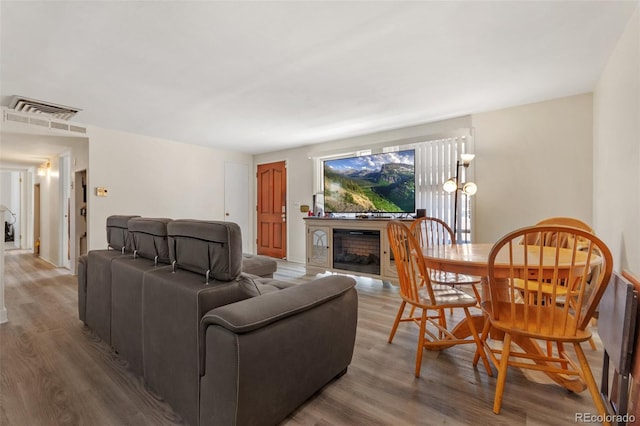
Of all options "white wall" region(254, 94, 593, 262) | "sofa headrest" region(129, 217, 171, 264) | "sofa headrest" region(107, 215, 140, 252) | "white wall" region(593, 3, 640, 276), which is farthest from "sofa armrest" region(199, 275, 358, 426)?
"white wall" region(254, 94, 593, 262)

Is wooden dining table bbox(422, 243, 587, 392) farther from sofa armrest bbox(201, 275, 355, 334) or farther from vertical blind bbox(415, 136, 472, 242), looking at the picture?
vertical blind bbox(415, 136, 472, 242)

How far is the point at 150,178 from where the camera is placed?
490 cm

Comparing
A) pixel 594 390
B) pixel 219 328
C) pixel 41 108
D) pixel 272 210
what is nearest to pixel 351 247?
pixel 272 210

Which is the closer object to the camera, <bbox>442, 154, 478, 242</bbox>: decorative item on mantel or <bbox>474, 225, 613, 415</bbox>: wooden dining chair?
<bbox>474, 225, 613, 415</bbox>: wooden dining chair

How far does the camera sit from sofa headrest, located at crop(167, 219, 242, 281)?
1357mm

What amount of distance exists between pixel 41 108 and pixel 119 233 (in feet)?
8.47

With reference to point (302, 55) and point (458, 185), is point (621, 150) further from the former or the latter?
point (302, 55)

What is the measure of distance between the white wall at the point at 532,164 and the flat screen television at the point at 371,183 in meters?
0.88

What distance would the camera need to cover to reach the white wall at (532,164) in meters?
3.21

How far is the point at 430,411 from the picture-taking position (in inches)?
57.4

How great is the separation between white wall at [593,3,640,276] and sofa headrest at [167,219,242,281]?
244 cm

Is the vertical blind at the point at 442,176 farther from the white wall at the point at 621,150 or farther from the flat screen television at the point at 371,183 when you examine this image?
the white wall at the point at 621,150

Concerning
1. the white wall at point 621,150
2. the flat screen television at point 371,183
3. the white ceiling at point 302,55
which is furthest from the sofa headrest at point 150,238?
the flat screen television at point 371,183

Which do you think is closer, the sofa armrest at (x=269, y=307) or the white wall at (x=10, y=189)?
the sofa armrest at (x=269, y=307)
